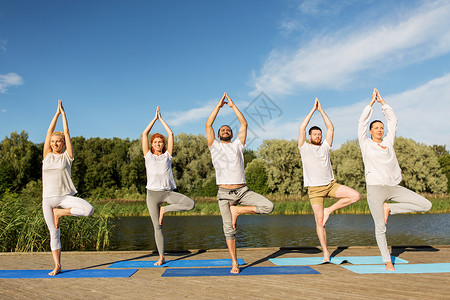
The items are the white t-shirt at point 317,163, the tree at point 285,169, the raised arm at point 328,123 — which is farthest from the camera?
the tree at point 285,169

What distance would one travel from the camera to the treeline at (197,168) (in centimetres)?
3919

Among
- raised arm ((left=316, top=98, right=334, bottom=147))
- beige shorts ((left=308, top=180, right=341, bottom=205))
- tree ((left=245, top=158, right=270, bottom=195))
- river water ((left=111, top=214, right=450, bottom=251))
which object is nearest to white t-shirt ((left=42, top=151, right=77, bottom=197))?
beige shorts ((left=308, top=180, right=341, bottom=205))

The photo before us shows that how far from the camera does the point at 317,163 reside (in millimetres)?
5738

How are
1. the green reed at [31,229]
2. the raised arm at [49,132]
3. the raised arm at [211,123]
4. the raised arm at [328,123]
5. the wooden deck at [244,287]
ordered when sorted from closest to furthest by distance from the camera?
the wooden deck at [244,287] → the raised arm at [211,123] → the raised arm at [49,132] → the raised arm at [328,123] → the green reed at [31,229]

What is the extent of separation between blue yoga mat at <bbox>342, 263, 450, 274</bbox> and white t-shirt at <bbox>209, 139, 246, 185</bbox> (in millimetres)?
2145

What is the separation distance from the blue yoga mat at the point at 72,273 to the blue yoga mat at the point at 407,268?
3335mm

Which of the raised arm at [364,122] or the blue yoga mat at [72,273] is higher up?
the raised arm at [364,122]

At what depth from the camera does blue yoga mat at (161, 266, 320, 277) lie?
15.9 feet

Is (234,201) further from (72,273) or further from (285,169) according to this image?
(285,169)

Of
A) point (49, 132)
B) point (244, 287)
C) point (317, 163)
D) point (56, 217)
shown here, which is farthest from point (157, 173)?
point (317, 163)

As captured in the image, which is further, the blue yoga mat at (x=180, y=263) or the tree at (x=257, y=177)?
the tree at (x=257, y=177)

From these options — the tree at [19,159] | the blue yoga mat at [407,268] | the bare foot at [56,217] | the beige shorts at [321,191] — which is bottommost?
the blue yoga mat at [407,268]

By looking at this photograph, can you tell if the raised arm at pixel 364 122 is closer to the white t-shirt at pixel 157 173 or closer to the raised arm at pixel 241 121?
the raised arm at pixel 241 121

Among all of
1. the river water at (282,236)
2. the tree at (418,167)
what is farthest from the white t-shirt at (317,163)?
the tree at (418,167)
